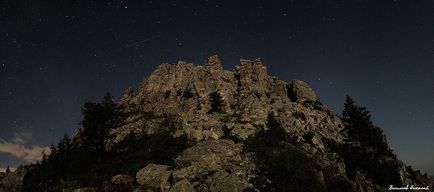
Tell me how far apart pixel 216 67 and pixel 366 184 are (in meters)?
65.1

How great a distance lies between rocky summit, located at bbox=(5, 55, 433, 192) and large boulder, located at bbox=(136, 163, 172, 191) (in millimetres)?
102

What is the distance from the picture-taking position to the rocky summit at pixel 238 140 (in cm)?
3028

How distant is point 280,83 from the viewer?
9506 cm

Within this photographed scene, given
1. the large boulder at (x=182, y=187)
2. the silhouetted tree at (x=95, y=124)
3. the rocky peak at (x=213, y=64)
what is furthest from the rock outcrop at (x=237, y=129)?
the silhouetted tree at (x=95, y=124)

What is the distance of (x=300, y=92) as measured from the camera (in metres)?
90.8

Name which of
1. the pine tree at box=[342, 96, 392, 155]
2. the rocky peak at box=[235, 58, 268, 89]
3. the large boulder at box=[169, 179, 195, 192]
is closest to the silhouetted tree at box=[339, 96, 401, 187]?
the pine tree at box=[342, 96, 392, 155]

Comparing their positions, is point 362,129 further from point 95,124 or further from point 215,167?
point 95,124

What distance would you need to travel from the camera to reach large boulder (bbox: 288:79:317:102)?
293 feet

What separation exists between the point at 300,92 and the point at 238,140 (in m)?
48.2

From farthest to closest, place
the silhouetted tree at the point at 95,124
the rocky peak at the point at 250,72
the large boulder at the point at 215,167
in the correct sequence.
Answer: the rocky peak at the point at 250,72 → the silhouetted tree at the point at 95,124 → the large boulder at the point at 215,167

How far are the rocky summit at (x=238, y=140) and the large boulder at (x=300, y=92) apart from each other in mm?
286

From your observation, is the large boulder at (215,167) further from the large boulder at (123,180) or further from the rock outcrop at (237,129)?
the large boulder at (123,180)

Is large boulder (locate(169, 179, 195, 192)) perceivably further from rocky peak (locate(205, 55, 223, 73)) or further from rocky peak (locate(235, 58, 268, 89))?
rocky peak (locate(205, 55, 223, 73))

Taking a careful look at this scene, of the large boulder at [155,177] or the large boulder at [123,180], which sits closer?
the large boulder at [155,177]
